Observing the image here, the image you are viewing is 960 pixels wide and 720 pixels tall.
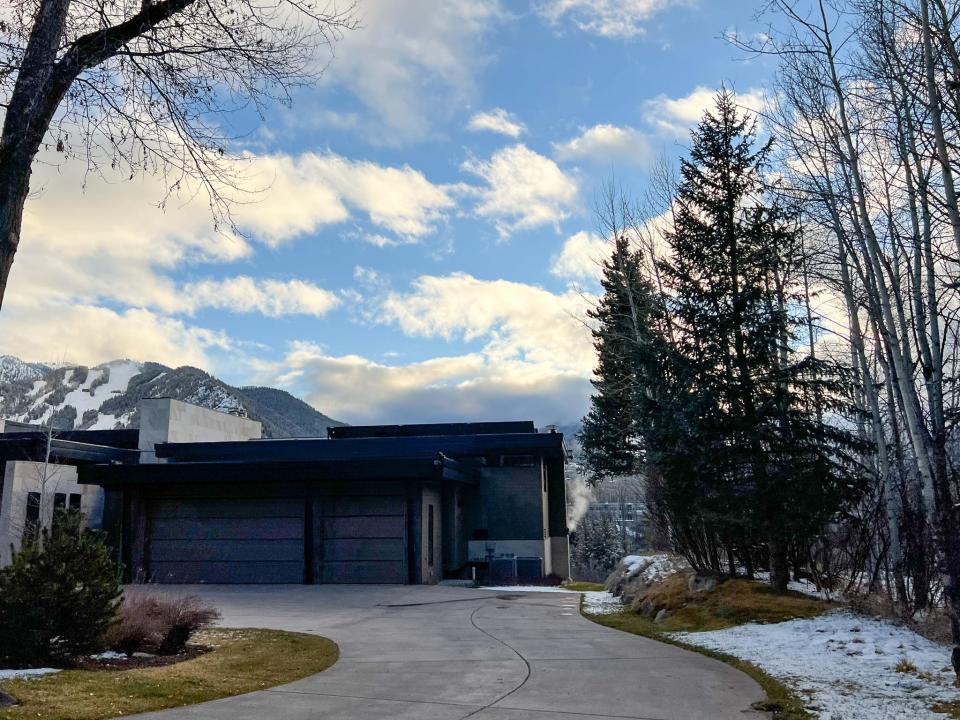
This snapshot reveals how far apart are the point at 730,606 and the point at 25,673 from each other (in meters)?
12.2

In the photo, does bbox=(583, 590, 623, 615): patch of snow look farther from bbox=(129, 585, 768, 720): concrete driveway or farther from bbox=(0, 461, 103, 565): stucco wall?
bbox=(0, 461, 103, 565): stucco wall

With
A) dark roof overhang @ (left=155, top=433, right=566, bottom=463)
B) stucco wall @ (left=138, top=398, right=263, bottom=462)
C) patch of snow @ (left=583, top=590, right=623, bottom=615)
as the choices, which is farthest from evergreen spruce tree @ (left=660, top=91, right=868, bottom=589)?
stucco wall @ (left=138, top=398, right=263, bottom=462)

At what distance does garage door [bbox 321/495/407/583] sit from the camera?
87.3ft

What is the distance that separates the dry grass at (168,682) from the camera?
7.69 m

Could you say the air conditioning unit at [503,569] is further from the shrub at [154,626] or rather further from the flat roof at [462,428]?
the shrub at [154,626]

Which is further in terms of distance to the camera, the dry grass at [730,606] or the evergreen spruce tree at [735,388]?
the evergreen spruce tree at [735,388]

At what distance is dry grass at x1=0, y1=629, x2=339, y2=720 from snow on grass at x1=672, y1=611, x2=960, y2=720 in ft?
20.9

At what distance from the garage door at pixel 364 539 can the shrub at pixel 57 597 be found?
16.2 metres

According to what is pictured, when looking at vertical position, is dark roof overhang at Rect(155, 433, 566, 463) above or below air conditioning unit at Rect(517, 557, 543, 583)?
above

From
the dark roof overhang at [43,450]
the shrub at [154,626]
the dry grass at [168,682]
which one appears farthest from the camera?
the dark roof overhang at [43,450]

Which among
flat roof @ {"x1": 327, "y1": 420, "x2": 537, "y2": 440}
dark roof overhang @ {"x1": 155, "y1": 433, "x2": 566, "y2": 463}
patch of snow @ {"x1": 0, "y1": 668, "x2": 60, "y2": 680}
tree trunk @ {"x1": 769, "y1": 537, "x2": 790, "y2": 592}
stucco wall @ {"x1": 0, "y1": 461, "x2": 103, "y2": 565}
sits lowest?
patch of snow @ {"x1": 0, "y1": 668, "x2": 60, "y2": 680}

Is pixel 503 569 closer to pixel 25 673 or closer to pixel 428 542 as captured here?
pixel 428 542

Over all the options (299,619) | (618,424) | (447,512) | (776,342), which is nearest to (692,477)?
(776,342)

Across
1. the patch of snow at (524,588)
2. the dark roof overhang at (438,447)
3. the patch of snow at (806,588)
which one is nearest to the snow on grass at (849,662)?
the patch of snow at (806,588)
